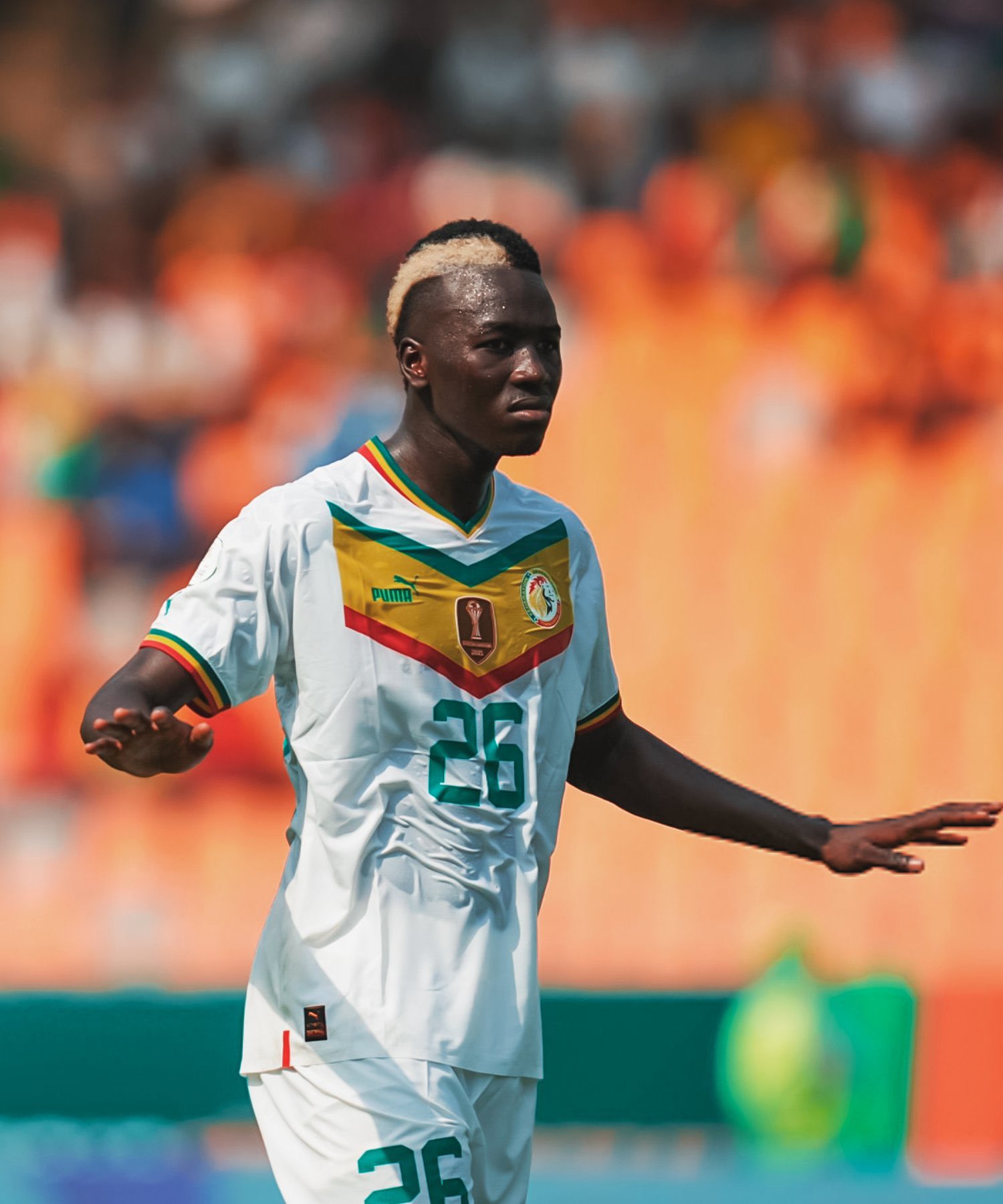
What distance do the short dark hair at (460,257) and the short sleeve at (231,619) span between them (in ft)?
1.44

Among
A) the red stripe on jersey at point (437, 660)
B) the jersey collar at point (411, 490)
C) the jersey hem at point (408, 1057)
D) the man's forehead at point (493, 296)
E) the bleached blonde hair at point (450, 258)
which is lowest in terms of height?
the jersey hem at point (408, 1057)

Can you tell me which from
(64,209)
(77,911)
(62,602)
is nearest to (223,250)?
(64,209)

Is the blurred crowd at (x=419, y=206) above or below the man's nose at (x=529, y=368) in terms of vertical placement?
above

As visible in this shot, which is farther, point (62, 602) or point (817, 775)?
point (62, 602)

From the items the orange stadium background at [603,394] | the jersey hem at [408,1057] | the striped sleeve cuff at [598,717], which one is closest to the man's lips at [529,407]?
the striped sleeve cuff at [598,717]

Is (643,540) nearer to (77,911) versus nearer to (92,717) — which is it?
(77,911)

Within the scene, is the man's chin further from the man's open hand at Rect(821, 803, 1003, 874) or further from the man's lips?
the man's open hand at Rect(821, 803, 1003, 874)

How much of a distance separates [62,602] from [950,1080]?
14.2 ft

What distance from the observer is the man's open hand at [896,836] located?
2.78 metres

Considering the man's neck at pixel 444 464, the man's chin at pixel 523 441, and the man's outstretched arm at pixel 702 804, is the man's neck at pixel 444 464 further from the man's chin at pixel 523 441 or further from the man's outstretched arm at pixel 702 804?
the man's outstretched arm at pixel 702 804

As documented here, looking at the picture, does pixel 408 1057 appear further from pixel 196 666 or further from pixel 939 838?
pixel 939 838

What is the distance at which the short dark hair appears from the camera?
8.93ft

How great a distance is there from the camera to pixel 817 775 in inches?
303

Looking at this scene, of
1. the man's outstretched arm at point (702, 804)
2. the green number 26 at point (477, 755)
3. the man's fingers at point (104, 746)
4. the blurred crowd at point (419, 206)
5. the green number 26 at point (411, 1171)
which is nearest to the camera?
the man's fingers at point (104, 746)
